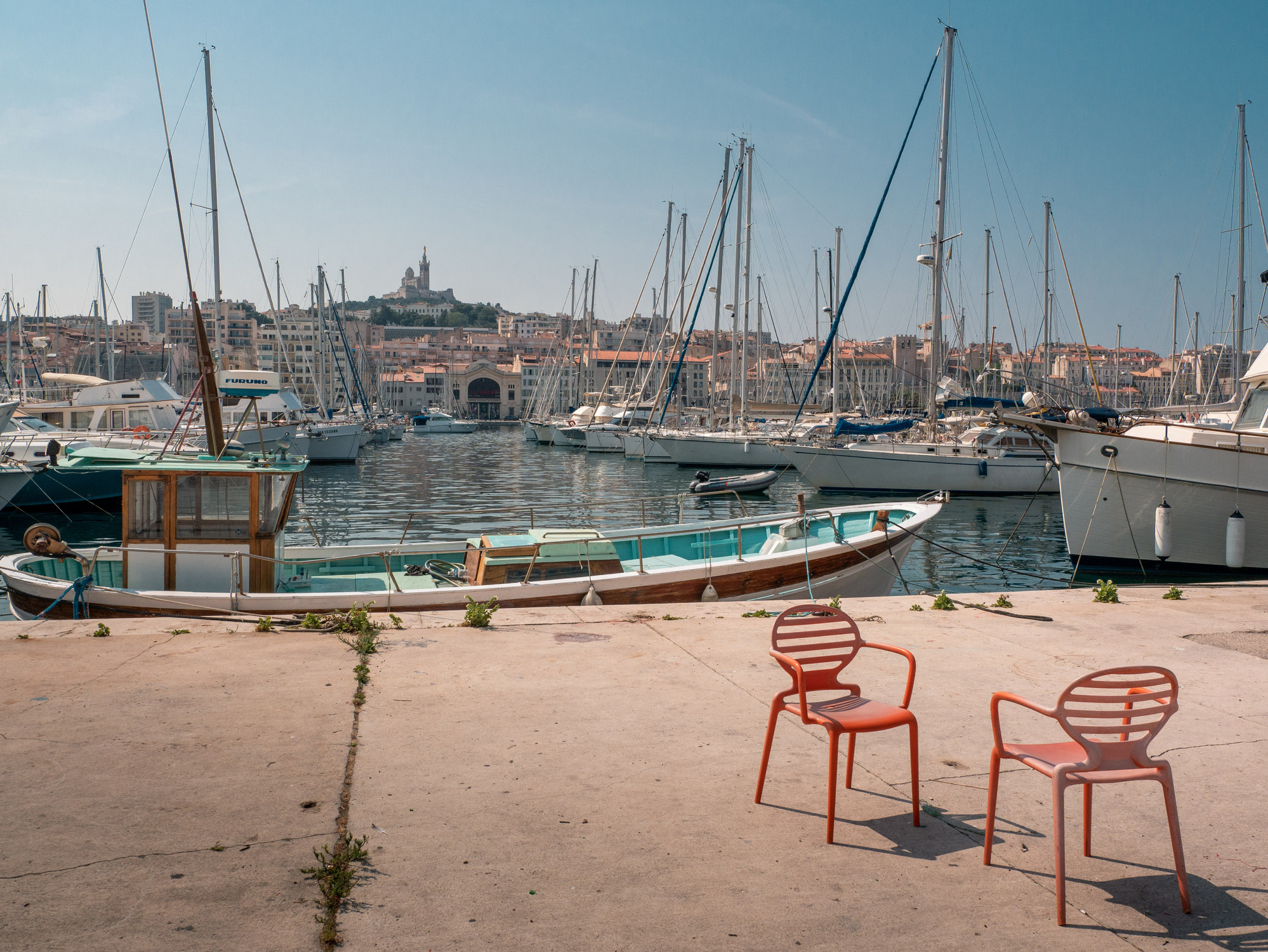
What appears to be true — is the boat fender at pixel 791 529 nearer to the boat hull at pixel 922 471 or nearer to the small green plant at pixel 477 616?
the small green plant at pixel 477 616

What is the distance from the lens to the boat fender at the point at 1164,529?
16.8 meters

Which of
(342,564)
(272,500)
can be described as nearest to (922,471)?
(342,564)

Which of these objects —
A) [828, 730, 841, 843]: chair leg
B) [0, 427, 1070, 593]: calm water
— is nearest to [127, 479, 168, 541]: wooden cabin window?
[0, 427, 1070, 593]: calm water

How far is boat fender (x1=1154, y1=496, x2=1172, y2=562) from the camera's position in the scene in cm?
1683

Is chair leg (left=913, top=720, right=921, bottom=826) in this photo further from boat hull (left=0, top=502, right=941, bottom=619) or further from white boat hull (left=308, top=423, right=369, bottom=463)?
white boat hull (left=308, top=423, right=369, bottom=463)

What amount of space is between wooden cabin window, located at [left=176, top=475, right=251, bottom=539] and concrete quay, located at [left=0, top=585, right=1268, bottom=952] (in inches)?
113

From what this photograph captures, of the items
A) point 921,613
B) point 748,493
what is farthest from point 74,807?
point 748,493

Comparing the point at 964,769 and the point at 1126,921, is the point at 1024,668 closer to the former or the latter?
the point at 964,769

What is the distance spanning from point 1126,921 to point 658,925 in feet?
5.79

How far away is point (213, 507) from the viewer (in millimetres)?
10445

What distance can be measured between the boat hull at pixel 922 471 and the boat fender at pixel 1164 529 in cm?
1671

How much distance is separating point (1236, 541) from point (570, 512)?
1835cm

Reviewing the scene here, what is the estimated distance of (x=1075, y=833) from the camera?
427cm

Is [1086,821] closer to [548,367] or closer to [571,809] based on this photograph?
[571,809]
